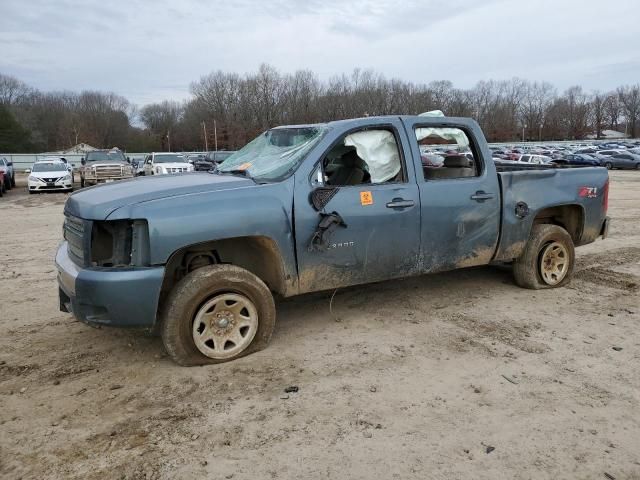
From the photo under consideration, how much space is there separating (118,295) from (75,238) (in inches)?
31.7

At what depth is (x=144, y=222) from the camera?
3.74 meters

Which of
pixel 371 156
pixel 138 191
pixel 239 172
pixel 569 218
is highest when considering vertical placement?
pixel 371 156

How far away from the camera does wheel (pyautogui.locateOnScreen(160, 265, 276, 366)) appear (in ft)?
12.8

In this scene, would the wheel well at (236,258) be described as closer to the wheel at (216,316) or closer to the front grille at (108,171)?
the wheel at (216,316)

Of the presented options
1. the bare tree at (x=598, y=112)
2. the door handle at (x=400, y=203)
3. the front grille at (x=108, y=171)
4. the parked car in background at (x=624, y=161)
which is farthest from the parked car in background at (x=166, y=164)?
the bare tree at (x=598, y=112)

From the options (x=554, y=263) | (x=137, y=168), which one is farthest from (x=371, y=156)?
(x=137, y=168)

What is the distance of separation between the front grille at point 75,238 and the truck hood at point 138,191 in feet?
0.21

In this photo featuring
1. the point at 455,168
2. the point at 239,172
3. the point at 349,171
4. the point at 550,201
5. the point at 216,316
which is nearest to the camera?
the point at 216,316

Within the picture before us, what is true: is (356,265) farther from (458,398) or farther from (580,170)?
(580,170)

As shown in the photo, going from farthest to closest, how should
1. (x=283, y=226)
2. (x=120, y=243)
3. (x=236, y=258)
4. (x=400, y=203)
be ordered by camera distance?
(x=400, y=203) < (x=236, y=258) < (x=283, y=226) < (x=120, y=243)

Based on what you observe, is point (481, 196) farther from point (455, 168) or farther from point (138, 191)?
point (138, 191)

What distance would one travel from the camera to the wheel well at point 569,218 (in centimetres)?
615

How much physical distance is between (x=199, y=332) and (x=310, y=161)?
1.66 meters

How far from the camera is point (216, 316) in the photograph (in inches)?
160
